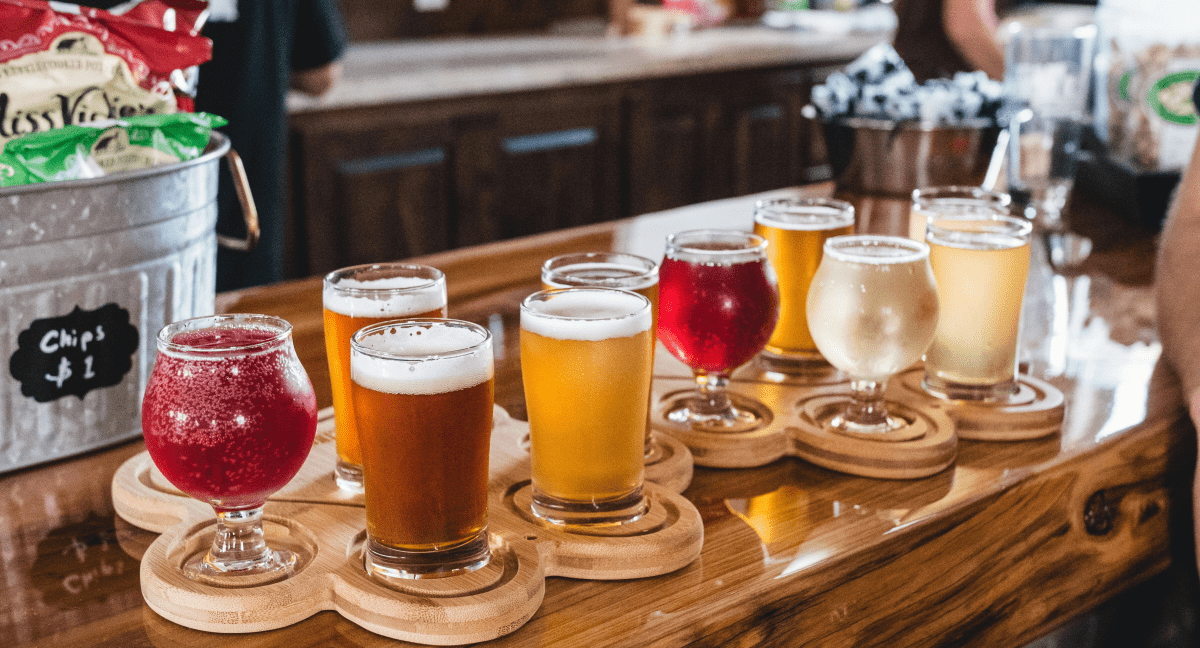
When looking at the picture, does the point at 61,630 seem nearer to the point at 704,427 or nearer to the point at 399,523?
the point at 399,523

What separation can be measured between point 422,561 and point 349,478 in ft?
0.59

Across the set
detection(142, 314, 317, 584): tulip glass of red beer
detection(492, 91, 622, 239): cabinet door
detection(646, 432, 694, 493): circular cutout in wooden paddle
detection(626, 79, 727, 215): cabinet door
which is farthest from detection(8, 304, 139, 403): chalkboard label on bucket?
detection(626, 79, 727, 215): cabinet door

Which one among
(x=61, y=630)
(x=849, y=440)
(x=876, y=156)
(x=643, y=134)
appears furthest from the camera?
(x=643, y=134)

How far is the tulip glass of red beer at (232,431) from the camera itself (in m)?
0.72

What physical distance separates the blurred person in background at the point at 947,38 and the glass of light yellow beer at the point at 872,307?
1.64m

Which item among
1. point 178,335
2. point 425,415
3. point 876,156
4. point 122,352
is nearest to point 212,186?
point 122,352

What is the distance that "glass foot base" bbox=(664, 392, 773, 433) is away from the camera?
1.01 m

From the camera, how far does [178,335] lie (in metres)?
0.79

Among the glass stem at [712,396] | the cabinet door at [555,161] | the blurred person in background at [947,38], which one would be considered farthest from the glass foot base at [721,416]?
the cabinet door at [555,161]

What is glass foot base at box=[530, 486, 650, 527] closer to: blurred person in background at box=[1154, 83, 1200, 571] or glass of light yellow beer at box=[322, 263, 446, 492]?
glass of light yellow beer at box=[322, 263, 446, 492]

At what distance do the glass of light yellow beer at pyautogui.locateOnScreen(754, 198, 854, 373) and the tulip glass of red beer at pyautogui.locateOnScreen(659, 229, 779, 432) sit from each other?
0.49ft

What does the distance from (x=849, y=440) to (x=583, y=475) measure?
27 centimetres

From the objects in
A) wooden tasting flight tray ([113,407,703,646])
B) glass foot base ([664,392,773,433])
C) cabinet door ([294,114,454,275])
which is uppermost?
glass foot base ([664,392,773,433])

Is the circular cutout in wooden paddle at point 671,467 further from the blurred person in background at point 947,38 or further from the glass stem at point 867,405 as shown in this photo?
the blurred person in background at point 947,38
